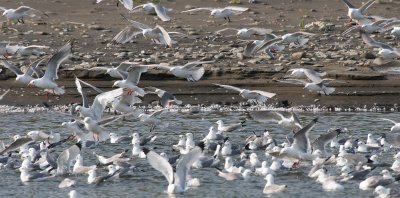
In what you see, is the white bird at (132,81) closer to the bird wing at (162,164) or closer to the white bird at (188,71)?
the white bird at (188,71)

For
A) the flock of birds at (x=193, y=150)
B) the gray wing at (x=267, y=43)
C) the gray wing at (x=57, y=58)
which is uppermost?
the gray wing at (x=267, y=43)

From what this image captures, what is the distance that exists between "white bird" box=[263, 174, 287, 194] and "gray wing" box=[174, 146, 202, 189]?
3.58 ft

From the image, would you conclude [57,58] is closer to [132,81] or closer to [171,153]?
Answer: [132,81]

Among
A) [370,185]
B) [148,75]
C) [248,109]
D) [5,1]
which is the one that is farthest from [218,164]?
[5,1]

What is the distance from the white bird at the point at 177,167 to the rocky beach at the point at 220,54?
7.21 meters

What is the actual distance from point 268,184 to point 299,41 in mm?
8326

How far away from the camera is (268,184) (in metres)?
15.5

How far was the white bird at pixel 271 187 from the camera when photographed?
15.3 metres

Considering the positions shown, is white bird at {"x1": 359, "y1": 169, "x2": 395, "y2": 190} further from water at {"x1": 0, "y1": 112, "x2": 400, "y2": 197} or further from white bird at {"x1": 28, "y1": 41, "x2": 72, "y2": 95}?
white bird at {"x1": 28, "y1": 41, "x2": 72, "y2": 95}

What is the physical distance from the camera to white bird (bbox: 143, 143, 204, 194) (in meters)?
15.0

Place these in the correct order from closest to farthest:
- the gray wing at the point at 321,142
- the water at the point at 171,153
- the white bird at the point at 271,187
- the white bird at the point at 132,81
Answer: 1. the white bird at the point at 271,187
2. the water at the point at 171,153
3. the gray wing at the point at 321,142
4. the white bird at the point at 132,81

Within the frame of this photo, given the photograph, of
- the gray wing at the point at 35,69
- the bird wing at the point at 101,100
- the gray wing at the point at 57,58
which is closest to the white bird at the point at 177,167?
the bird wing at the point at 101,100

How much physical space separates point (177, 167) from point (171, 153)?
3567 mm

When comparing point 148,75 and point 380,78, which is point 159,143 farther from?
point 380,78
